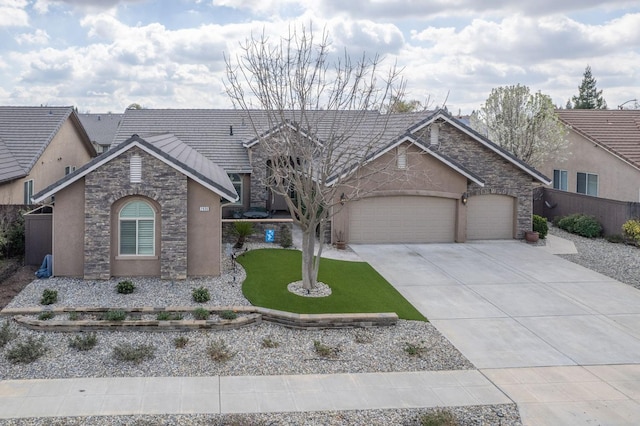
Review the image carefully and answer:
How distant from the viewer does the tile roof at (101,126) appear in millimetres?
53531

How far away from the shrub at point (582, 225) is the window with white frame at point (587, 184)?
3.07 m

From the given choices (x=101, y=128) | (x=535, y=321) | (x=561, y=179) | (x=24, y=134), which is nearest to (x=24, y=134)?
(x=24, y=134)

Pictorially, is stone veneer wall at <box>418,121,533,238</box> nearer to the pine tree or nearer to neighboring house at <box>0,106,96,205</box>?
neighboring house at <box>0,106,96,205</box>

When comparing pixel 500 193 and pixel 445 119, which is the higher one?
pixel 445 119

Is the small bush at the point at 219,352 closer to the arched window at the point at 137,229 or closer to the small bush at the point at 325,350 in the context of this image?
the small bush at the point at 325,350

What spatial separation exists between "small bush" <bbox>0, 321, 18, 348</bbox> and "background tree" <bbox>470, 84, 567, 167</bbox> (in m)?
25.0

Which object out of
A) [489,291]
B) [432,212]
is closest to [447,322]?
[489,291]

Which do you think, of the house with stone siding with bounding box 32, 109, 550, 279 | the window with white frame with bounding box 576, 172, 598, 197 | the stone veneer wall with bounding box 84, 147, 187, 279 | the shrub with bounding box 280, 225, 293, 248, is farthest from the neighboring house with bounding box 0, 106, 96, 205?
the window with white frame with bounding box 576, 172, 598, 197

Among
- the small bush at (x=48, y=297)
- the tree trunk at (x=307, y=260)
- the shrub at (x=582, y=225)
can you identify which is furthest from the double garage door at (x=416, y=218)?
the small bush at (x=48, y=297)

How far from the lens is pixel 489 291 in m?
16.2

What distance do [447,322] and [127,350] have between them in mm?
7044

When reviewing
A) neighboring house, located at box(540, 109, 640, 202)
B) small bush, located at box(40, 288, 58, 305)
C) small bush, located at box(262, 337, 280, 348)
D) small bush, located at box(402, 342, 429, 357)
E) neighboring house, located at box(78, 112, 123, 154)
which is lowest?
small bush, located at box(402, 342, 429, 357)

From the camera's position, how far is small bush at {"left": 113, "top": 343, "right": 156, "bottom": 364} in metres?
10.8

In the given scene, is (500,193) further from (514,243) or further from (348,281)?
(348,281)
